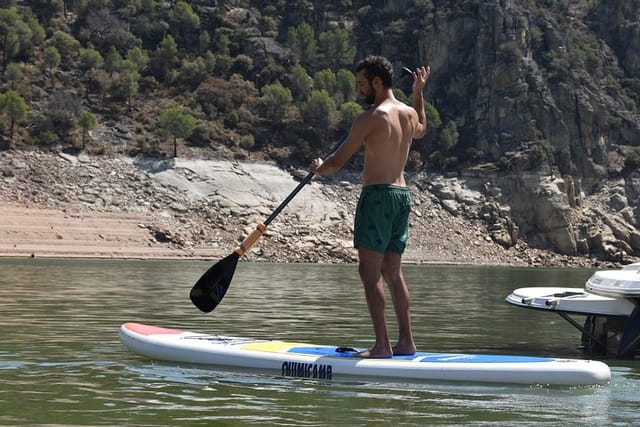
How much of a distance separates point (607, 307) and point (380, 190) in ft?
15.8

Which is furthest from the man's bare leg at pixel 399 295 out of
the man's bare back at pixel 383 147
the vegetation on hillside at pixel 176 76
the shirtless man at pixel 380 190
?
the vegetation on hillside at pixel 176 76

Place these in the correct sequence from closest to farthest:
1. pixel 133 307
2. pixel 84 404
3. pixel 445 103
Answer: pixel 84 404
pixel 133 307
pixel 445 103

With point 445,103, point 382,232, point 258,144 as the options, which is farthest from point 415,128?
point 445,103

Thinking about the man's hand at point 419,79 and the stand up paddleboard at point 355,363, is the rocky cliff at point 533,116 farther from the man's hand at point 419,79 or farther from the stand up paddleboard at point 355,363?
the stand up paddleboard at point 355,363

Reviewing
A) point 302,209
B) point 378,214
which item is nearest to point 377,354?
point 378,214

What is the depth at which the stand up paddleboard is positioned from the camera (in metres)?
10.7

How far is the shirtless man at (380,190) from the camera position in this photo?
11.3 metres

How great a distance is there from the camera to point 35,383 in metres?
10.4

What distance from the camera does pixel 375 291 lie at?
11336mm

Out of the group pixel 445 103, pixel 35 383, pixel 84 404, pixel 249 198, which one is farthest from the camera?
pixel 445 103

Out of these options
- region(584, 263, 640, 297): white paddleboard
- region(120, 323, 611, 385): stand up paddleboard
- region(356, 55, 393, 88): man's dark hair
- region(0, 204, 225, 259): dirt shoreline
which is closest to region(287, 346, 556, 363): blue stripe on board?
region(120, 323, 611, 385): stand up paddleboard

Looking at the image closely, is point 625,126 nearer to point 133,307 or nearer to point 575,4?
point 575,4

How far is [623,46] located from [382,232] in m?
116

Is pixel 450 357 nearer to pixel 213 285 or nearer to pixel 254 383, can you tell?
pixel 254 383
